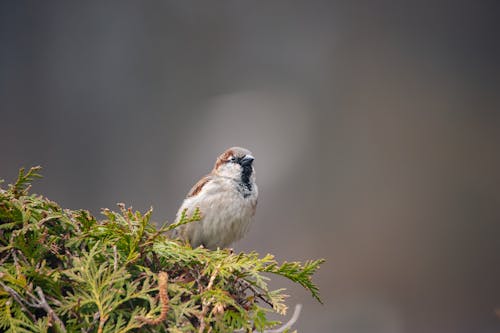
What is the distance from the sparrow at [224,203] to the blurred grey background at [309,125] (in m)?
2.14

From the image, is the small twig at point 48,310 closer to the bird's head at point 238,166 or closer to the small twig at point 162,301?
the small twig at point 162,301

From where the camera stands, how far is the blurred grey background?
13.0 ft

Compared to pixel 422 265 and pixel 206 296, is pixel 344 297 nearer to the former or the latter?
pixel 422 265

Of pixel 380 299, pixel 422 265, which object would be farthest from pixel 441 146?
pixel 380 299

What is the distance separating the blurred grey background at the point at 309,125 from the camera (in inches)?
155

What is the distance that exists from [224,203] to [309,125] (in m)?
2.62

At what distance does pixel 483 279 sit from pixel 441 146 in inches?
38.3

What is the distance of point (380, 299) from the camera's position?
12.4 ft

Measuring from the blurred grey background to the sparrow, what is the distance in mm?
2143

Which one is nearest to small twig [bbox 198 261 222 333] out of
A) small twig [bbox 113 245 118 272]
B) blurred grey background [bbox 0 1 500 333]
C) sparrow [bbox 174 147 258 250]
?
small twig [bbox 113 245 118 272]

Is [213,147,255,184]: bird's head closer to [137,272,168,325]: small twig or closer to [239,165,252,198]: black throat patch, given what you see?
[239,165,252,198]: black throat patch

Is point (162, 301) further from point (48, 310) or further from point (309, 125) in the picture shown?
point (309, 125)

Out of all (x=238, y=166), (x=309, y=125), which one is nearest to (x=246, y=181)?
(x=238, y=166)

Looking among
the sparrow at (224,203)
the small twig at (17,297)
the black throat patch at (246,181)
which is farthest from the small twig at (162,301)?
the black throat patch at (246,181)
